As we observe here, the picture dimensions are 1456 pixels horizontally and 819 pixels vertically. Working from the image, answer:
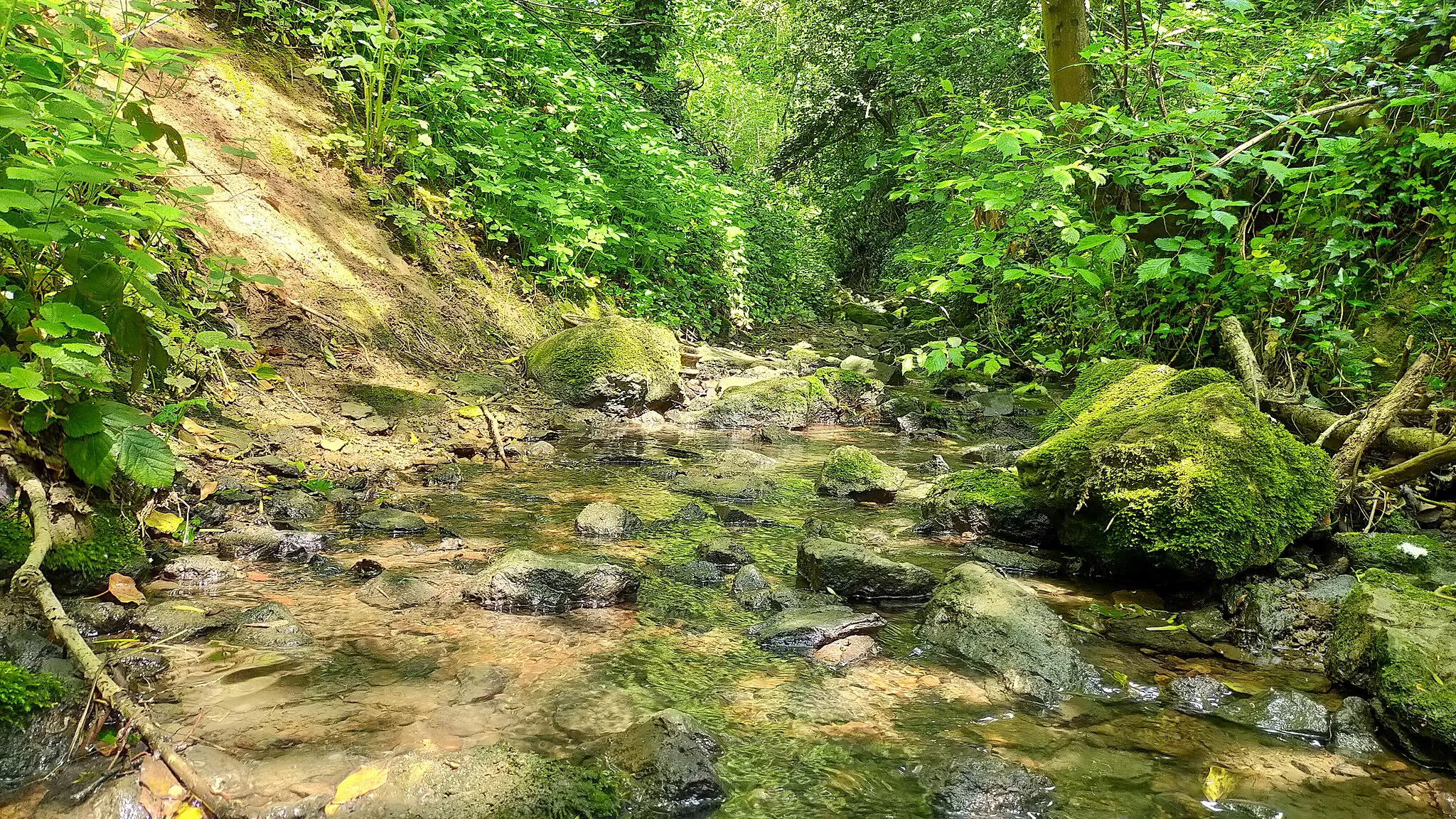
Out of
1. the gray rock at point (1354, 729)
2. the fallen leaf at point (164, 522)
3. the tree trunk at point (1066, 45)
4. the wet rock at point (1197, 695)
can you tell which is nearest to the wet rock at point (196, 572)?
the fallen leaf at point (164, 522)

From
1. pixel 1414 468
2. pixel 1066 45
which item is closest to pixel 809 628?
pixel 1414 468

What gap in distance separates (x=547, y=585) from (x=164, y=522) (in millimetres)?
1757

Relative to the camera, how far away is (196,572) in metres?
3.18

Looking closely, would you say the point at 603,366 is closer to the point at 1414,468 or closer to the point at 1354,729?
the point at 1414,468

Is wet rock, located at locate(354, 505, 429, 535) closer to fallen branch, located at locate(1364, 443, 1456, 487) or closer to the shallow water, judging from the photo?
the shallow water

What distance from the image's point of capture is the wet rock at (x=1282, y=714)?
103 inches

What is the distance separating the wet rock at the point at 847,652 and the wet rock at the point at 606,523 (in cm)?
171

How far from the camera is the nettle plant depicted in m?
2.25

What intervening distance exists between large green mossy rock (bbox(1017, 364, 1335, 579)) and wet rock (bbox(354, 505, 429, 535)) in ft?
12.0

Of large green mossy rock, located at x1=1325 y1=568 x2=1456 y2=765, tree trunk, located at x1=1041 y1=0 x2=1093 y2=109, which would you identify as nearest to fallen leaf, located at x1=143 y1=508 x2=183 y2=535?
large green mossy rock, located at x1=1325 y1=568 x2=1456 y2=765

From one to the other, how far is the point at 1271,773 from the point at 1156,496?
161 cm

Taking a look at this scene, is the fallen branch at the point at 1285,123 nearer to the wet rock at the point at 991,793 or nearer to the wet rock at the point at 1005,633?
the wet rock at the point at 1005,633

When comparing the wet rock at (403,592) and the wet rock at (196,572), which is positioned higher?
the wet rock at (196,572)

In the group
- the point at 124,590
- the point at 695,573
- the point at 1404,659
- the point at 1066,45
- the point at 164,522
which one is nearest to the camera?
the point at 1404,659
